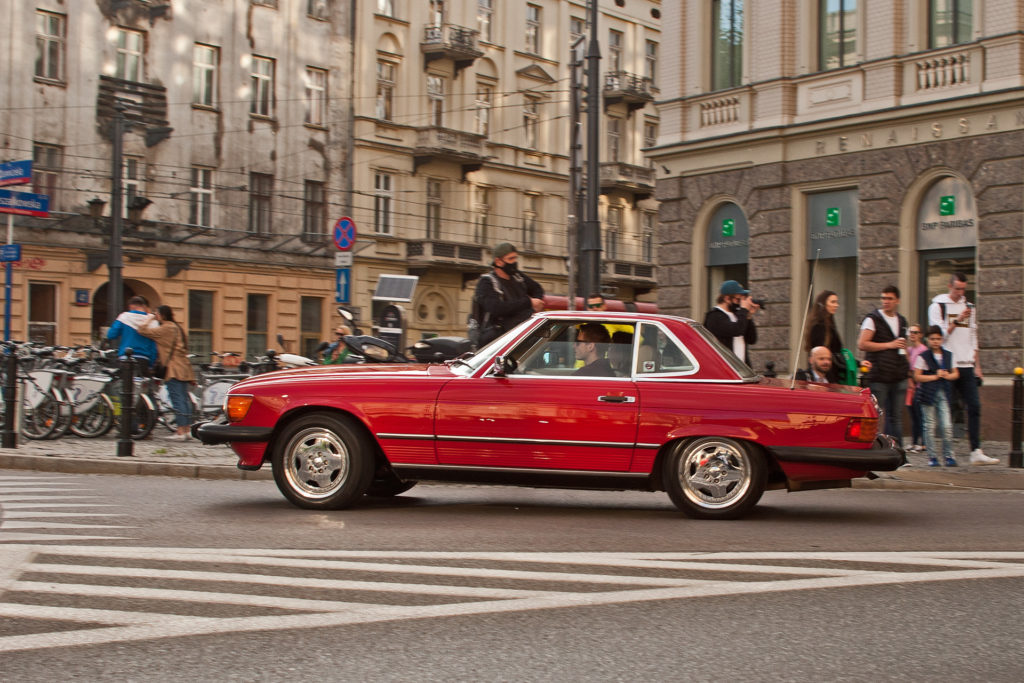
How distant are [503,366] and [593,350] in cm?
67

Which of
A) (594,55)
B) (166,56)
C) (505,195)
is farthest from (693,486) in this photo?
(505,195)

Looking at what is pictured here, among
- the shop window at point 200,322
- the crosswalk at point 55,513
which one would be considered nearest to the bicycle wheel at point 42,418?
the crosswalk at point 55,513

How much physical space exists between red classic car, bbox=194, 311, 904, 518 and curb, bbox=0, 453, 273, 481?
117 inches

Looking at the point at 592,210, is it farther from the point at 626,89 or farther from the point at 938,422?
the point at 626,89

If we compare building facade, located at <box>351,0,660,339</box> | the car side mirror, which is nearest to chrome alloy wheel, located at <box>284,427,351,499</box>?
the car side mirror

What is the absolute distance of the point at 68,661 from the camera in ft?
15.2

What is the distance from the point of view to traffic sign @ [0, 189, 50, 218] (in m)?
15.7

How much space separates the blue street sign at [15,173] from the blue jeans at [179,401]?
304 cm

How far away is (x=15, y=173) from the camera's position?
52.2 ft

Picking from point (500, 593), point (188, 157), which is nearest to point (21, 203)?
point (500, 593)

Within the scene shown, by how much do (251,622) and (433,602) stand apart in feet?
2.77

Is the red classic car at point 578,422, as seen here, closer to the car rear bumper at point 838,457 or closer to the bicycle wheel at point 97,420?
the car rear bumper at point 838,457

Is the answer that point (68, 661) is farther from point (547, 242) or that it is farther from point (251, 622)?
point (547, 242)

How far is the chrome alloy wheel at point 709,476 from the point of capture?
29.0ft
